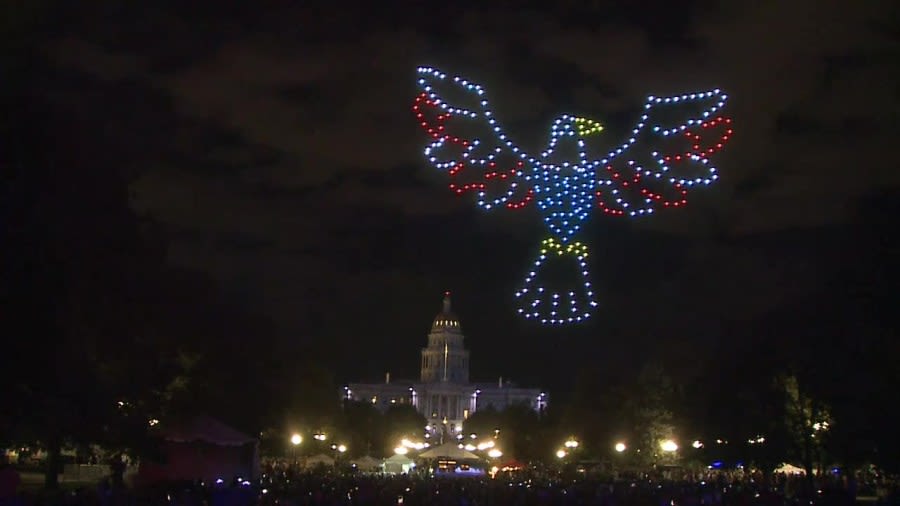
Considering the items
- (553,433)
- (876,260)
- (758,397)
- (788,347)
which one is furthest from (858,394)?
(553,433)

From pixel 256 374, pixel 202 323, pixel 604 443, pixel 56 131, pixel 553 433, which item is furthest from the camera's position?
pixel 553 433

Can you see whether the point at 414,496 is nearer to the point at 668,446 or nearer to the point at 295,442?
the point at 668,446

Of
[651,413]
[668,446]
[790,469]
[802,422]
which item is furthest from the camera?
[651,413]

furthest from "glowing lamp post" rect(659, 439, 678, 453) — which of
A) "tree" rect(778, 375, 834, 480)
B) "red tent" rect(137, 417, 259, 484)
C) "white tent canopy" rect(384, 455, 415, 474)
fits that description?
"red tent" rect(137, 417, 259, 484)

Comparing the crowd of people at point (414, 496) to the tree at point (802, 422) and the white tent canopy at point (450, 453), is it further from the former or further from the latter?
the white tent canopy at point (450, 453)

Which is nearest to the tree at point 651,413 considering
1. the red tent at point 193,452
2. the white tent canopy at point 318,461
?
the white tent canopy at point 318,461

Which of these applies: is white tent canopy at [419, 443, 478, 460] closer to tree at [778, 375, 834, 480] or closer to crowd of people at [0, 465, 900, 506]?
tree at [778, 375, 834, 480]

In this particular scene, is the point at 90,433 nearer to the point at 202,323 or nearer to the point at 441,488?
the point at 441,488

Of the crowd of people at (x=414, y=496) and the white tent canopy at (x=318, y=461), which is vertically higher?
the white tent canopy at (x=318, y=461)

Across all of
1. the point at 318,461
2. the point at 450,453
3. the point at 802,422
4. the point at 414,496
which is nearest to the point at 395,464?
the point at 450,453
